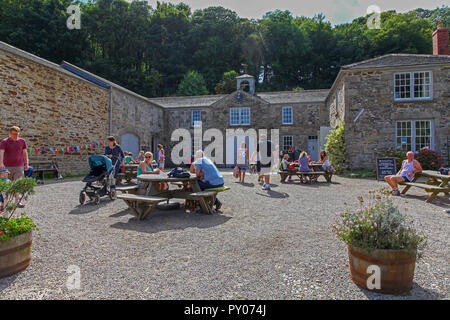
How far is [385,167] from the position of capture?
11.1m

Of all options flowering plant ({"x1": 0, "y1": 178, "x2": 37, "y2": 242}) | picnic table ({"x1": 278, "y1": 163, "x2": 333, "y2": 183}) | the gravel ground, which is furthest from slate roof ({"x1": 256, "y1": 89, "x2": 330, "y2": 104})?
flowering plant ({"x1": 0, "y1": 178, "x2": 37, "y2": 242})

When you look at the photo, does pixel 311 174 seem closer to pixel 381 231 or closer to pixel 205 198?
pixel 205 198

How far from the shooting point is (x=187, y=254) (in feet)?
11.7

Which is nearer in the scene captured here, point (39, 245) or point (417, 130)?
point (39, 245)

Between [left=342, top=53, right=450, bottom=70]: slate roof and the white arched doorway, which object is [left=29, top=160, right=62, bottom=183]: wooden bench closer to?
the white arched doorway

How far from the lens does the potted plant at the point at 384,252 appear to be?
2.51 metres

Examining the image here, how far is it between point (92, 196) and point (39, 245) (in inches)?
122

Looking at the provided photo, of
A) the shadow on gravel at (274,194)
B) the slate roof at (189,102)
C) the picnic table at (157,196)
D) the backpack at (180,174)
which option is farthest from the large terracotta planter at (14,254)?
the slate roof at (189,102)

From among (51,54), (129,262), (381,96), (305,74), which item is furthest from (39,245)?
(305,74)

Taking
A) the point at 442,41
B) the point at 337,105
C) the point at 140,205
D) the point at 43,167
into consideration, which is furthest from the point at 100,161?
the point at 442,41

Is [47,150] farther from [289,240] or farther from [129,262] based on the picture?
[289,240]

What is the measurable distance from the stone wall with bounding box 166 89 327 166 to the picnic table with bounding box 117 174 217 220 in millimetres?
17006

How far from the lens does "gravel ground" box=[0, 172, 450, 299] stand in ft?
8.66
